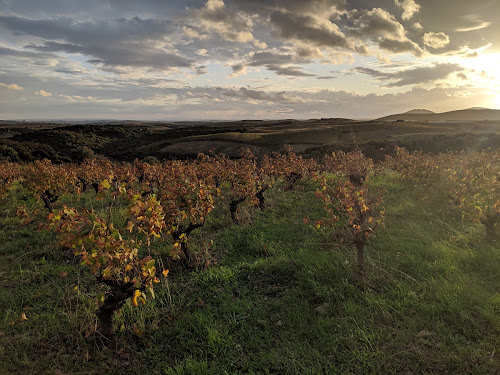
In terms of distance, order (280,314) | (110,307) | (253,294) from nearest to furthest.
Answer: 1. (110,307)
2. (280,314)
3. (253,294)

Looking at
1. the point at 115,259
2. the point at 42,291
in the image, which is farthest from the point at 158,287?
the point at 42,291

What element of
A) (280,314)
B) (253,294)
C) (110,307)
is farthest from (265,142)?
(110,307)

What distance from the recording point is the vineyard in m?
5.05

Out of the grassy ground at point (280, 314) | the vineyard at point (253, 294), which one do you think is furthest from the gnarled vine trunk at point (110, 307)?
the grassy ground at point (280, 314)

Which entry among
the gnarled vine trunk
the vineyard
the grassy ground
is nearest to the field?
the vineyard

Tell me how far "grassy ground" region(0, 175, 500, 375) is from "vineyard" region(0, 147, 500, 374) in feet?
0.10

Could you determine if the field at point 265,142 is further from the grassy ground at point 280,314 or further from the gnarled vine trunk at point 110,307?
the gnarled vine trunk at point 110,307

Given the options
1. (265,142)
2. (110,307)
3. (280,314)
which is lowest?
(280,314)

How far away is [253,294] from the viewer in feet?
23.2

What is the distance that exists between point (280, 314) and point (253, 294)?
3.22 feet

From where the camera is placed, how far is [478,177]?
11.1 m

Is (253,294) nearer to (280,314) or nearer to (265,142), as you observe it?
(280,314)

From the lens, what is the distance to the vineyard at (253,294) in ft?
16.6

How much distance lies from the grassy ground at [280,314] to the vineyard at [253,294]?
30mm
